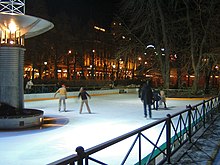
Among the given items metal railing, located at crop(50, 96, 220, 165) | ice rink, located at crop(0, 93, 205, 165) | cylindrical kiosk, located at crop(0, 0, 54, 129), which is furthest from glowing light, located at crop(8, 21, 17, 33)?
metal railing, located at crop(50, 96, 220, 165)

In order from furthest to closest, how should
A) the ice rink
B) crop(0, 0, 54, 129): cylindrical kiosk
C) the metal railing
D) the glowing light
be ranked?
1. the glowing light
2. crop(0, 0, 54, 129): cylindrical kiosk
3. the ice rink
4. the metal railing

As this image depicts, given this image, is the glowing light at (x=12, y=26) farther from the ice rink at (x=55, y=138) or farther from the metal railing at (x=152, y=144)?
the metal railing at (x=152, y=144)

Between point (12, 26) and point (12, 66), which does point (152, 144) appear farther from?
point (12, 26)

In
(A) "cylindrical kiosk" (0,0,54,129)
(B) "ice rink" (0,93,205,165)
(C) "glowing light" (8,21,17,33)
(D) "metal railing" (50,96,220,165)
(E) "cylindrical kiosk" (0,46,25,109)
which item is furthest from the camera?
(C) "glowing light" (8,21,17,33)

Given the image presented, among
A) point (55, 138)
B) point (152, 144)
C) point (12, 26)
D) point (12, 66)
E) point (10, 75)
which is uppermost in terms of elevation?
point (12, 26)

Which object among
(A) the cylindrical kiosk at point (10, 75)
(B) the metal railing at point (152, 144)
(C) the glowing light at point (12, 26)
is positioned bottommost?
(B) the metal railing at point (152, 144)

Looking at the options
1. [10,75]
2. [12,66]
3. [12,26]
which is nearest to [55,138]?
[10,75]

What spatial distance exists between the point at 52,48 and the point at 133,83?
19.2 metres

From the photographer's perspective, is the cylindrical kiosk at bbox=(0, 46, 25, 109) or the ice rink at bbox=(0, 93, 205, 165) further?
the cylindrical kiosk at bbox=(0, 46, 25, 109)

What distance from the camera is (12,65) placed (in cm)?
1227

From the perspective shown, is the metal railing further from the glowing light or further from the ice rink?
the glowing light

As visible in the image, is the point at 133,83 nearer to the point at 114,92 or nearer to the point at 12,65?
the point at 114,92

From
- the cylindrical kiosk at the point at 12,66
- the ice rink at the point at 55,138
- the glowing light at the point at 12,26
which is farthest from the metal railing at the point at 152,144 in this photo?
the glowing light at the point at 12,26

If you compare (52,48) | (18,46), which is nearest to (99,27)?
(52,48)
